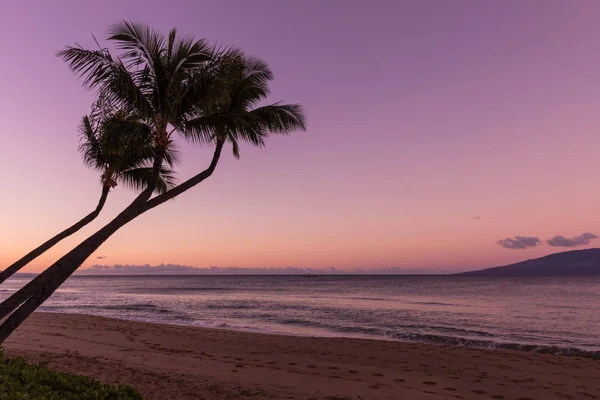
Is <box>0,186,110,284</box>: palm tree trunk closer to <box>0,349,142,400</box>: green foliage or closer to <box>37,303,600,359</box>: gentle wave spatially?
<box>0,349,142,400</box>: green foliage

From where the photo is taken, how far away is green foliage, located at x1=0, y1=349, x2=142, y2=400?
5.85 meters

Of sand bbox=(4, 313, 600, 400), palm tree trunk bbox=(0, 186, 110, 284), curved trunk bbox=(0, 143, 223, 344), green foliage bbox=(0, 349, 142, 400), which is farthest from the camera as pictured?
sand bbox=(4, 313, 600, 400)

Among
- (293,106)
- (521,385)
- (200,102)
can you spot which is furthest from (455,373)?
(200,102)

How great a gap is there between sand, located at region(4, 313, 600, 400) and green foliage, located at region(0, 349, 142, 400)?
180 cm

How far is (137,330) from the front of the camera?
65.9 feet

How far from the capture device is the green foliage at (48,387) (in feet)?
19.2

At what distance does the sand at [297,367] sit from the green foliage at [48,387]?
1801mm

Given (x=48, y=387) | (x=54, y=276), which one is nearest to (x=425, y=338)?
(x=48, y=387)

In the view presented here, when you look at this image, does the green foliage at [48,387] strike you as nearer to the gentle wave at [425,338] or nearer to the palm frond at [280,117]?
the palm frond at [280,117]

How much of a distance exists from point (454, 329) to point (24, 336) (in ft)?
76.2

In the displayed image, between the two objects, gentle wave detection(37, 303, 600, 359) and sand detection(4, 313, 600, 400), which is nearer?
sand detection(4, 313, 600, 400)

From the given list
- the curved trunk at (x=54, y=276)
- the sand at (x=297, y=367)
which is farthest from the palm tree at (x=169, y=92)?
the sand at (x=297, y=367)

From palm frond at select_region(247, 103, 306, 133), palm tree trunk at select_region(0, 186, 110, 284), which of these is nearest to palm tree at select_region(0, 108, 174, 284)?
palm tree trunk at select_region(0, 186, 110, 284)

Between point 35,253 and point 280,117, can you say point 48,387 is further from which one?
point 280,117
